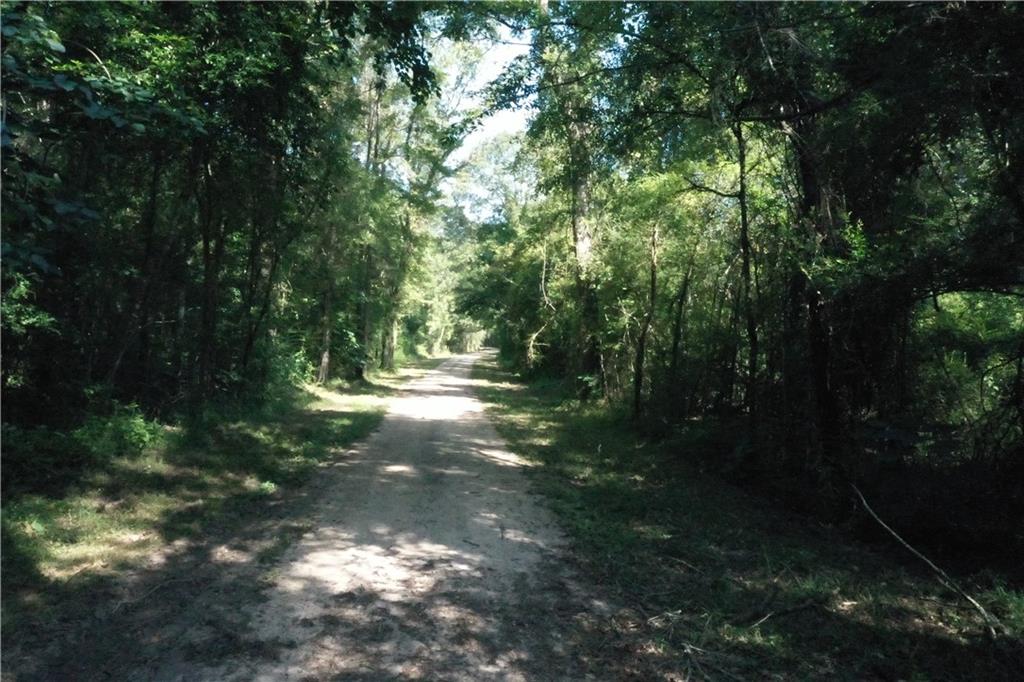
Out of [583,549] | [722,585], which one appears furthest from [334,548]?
[722,585]

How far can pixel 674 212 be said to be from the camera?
1375cm

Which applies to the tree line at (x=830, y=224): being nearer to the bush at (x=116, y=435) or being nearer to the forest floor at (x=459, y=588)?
the forest floor at (x=459, y=588)

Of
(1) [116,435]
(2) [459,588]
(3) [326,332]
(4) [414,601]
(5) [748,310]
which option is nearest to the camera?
(4) [414,601]

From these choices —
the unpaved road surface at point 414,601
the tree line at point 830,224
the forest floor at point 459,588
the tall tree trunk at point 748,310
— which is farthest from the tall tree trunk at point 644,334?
the unpaved road surface at point 414,601

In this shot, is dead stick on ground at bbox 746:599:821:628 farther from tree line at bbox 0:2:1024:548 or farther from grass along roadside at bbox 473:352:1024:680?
tree line at bbox 0:2:1024:548

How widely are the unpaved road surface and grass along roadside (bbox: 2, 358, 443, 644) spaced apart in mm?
934

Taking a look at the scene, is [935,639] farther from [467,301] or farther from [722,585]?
[467,301]

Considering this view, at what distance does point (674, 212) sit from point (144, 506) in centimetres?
1062

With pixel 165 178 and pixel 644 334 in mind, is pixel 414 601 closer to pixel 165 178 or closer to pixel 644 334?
pixel 165 178

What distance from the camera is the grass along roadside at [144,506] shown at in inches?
216

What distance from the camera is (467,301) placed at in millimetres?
45844

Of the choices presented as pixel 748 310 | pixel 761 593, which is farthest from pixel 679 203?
pixel 761 593

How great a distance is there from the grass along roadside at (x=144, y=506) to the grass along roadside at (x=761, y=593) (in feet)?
11.7

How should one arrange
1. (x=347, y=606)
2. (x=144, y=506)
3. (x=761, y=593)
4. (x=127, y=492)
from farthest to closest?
(x=127, y=492), (x=144, y=506), (x=761, y=593), (x=347, y=606)
